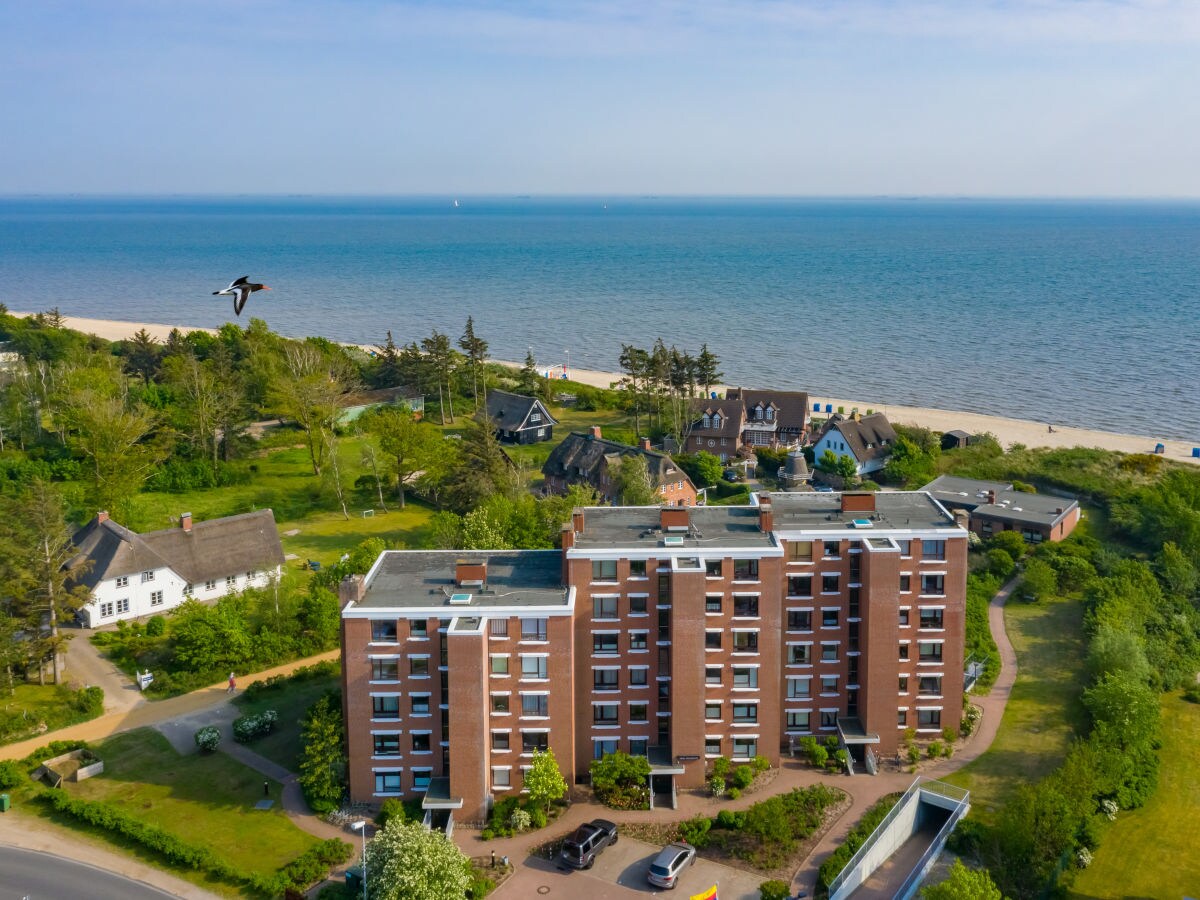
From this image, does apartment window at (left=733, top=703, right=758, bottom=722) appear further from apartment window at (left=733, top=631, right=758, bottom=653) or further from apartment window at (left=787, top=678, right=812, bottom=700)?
apartment window at (left=787, top=678, right=812, bottom=700)

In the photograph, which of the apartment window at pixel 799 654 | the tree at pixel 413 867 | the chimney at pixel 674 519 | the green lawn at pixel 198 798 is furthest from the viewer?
the apartment window at pixel 799 654

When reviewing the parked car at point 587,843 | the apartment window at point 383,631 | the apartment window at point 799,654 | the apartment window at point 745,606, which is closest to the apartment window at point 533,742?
the parked car at point 587,843

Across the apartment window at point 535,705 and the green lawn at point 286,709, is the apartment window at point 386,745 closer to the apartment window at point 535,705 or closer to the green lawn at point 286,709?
the green lawn at point 286,709

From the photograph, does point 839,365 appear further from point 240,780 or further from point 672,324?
Result: point 240,780

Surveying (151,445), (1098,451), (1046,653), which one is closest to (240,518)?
(151,445)

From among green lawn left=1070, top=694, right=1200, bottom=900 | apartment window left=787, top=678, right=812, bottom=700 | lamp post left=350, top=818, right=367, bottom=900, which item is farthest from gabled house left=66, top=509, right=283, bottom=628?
green lawn left=1070, top=694, right=1200, bottom=900

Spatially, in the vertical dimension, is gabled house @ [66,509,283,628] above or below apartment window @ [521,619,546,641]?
below

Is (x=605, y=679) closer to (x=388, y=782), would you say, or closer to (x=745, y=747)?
(x=745, y=747)

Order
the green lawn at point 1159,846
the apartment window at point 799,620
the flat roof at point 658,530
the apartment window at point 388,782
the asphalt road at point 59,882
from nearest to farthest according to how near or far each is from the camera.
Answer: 1. the asphalt road at point 59,882
2. the green lawn at point 1159,846
3. the apartment window at point 388,782
4. the flat roof at point 658,530
5. the apartment window at point 799,620
